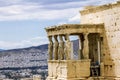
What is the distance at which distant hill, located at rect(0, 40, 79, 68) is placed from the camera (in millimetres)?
149000

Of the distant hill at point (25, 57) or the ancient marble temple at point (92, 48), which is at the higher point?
the distant hill at point (25, 57)

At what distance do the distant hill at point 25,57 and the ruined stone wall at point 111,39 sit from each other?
108 meters

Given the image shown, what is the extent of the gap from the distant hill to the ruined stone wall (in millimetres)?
107642

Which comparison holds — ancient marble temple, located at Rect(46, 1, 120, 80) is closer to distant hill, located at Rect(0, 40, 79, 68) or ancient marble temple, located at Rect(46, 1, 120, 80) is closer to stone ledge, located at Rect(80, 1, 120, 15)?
stone ledge, located at Rect(80, 1, 120, 15)

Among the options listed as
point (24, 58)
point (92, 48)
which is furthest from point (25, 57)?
point (92, 48)

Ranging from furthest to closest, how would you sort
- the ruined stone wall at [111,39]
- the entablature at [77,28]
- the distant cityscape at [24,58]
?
1. the distant cityscape at [24,58]
2. the entablature at [77,28]
3. the ruined stone wall at [111,39]

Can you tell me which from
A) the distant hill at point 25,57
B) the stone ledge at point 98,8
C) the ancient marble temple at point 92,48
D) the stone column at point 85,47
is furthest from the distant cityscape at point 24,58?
the stone column at point 85,47

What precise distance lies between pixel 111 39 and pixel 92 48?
2619 millimetres

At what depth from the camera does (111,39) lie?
36.0 meters

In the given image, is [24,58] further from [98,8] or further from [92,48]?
[98,8]

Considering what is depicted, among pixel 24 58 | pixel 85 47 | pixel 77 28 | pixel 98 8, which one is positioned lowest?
pixel 85 47

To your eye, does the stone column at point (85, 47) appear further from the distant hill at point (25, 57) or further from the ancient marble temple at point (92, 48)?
the distant hill at point (25, 57)

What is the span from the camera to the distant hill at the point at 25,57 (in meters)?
149

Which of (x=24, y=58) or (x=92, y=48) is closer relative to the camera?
(x=92, y=48)
